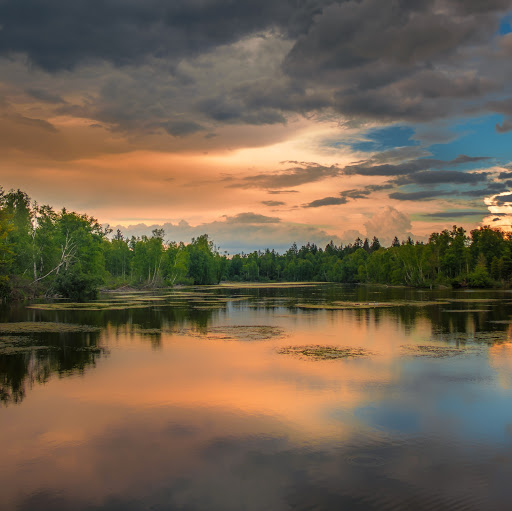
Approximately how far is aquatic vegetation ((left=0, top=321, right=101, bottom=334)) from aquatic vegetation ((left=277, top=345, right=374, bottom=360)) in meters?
15.3

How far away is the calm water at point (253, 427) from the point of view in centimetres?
883

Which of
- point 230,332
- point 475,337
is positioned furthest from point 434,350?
point 230,332

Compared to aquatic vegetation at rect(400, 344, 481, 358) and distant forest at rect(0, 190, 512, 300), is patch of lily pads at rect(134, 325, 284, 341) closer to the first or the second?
aquatic vegetation at rect(400, 344, 481, 358)

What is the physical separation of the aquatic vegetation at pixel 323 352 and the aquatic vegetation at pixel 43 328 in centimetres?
→ 1528

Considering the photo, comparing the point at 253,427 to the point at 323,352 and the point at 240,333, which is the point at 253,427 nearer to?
the point at 323,352

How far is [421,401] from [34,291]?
214 ft

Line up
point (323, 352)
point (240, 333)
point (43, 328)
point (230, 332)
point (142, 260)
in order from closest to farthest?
point (323, 352), point (240, 333), point (230, 332), point (43, 328), point (142, 260)

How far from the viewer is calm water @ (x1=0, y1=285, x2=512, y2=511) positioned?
8828 mm

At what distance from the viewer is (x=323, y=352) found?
2300cm

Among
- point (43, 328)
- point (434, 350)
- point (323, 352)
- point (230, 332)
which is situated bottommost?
point (434, 350)

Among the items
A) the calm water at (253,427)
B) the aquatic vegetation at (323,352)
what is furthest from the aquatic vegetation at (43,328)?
the aquatic vegetation at (323,352)

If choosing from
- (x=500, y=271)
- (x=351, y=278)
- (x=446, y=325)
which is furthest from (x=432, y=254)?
(x=446, y=325)

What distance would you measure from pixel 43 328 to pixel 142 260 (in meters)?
92.5

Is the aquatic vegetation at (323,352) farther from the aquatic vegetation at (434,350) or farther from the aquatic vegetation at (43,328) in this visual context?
the aquatic vegetation at (43,328)
